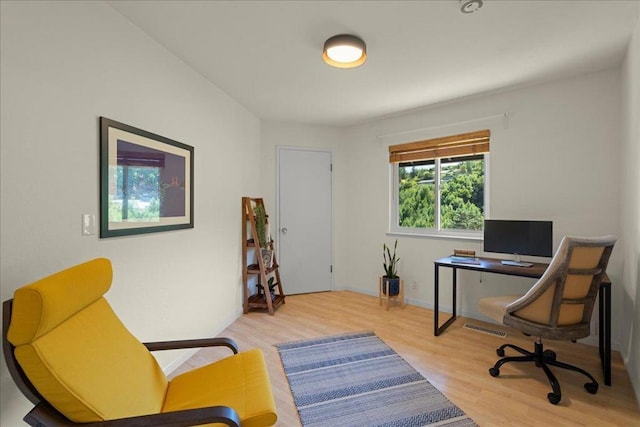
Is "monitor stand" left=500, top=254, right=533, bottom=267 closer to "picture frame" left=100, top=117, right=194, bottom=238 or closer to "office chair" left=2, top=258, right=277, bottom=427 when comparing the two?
"office chair" left=2, top=258, right=277, bottom=427

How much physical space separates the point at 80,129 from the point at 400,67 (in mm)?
2321

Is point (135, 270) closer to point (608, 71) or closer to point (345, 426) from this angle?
point (345, 426)

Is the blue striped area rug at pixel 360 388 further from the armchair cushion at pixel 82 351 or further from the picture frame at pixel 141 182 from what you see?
the picture frame at pixel 141 182

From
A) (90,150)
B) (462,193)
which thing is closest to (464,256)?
(462,193)

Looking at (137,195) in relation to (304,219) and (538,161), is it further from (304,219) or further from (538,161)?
(538,161)

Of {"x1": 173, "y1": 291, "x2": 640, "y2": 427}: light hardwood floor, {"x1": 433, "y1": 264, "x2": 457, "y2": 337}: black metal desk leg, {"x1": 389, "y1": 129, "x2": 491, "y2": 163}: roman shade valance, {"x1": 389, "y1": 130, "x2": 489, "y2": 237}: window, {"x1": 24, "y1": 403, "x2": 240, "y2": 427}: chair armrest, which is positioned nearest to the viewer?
{"x1": 24, "y1": 403, "x2": 240, "y2": 427}: chair armrest

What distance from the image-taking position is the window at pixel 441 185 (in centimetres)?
339

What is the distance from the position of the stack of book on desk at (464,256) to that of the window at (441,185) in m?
0.35

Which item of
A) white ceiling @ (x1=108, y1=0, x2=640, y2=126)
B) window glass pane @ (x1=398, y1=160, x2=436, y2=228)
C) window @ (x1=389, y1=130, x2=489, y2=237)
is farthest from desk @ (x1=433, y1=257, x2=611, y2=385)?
white ceiling @ (x1=108, y1=0, x2=640, y2=126)

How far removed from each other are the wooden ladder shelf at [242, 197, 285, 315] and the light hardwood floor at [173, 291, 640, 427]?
131 millimetres

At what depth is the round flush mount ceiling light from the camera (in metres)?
2.08

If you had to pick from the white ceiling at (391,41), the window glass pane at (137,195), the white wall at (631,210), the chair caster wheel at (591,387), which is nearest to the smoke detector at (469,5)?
the white ceiling at (391,41)

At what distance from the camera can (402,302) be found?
3768 mm

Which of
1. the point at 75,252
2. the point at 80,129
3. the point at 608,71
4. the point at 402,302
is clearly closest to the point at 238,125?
the point at 80,129
